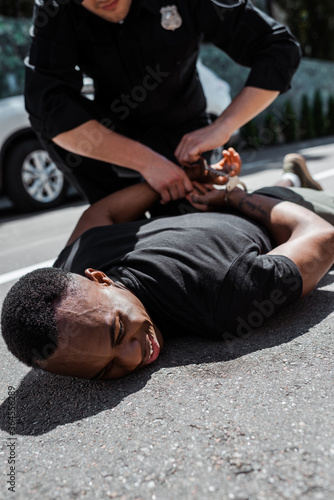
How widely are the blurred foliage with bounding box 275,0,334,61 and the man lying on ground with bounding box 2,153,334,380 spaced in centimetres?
1500

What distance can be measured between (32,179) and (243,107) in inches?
153

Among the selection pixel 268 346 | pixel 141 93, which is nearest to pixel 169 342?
A: pixel 268 346

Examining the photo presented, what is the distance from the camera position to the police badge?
8.85 ft

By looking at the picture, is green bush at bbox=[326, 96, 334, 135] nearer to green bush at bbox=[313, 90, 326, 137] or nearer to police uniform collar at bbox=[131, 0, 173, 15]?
green bush at bbox=[313, 90, 326, 137]

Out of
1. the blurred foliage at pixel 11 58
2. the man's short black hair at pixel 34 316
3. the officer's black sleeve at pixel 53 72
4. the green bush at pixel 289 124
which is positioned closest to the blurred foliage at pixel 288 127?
the green bush at pixel 289 124

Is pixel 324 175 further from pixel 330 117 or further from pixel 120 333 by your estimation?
pixel 330 117

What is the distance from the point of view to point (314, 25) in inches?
627

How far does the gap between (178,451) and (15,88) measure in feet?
18.7

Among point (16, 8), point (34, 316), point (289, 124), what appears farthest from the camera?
point (289, 124)

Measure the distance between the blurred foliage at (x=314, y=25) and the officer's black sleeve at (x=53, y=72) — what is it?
1459cm

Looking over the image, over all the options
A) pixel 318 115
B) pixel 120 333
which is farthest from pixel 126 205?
pixel 318 115

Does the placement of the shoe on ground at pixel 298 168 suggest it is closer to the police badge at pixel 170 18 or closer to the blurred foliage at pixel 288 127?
the police badge at pixel 170 18

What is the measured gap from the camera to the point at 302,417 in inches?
57.0

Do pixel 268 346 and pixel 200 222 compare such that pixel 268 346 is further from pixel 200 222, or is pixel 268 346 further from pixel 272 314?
pixel 200 222
